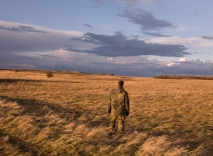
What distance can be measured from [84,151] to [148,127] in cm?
634

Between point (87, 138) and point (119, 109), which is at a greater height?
point (119, 109)

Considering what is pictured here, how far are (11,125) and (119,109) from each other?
4594 millimetres

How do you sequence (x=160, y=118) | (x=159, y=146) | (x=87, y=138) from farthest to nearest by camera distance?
1. (x=160, y=118)
2. (x=87, y=138)
3. (x=159, y=146)

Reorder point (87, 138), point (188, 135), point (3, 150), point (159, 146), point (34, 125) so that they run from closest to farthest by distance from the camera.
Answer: point (3, 150)
point (159, 146)
point (87, 138)
point (34, 125)
point (188, 135)

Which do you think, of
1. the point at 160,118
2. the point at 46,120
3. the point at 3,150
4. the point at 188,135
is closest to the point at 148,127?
the point at 188,135

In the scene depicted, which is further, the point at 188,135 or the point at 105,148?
the point at 188,135

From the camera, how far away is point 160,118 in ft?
60.0

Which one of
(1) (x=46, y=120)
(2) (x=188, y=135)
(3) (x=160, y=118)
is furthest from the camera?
(3) (x=160, y=118)

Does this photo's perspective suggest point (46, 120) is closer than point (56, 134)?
No

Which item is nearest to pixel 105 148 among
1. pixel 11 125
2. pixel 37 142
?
pixel 37 142

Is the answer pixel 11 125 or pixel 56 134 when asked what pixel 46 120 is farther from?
pixel 56 134

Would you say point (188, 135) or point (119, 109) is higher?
point (119, 109)

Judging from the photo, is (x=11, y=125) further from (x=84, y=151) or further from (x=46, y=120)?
(x=84, y=151)

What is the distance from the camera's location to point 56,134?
11523mm
